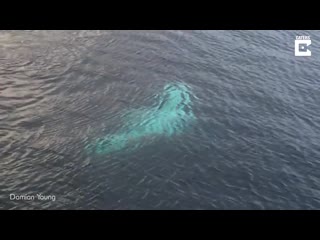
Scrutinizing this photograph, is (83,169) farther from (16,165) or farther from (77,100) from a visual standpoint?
(77,100)

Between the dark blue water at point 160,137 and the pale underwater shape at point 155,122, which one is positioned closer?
the dark blue water at point 160,137

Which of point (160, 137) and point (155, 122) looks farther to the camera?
point (155, 122)

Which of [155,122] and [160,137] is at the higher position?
[155,122]

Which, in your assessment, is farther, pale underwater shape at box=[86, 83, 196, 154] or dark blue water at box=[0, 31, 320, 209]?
pale underwater shape at box=[86, 83, 196, 154]
